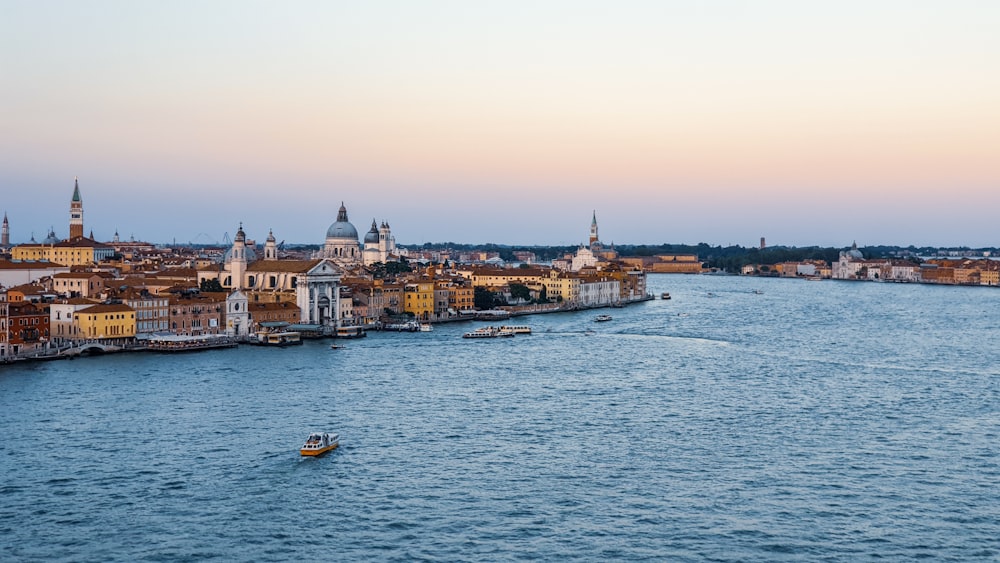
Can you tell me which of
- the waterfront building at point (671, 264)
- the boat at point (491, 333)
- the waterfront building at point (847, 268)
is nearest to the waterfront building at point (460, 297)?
the boat at point (491, 333)

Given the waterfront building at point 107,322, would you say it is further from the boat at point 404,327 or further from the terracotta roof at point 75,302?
the boat at point 404,327

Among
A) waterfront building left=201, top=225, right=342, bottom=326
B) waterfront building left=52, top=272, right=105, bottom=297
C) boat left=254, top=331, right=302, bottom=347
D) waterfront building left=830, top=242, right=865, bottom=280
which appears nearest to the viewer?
boat left=254, top=331, right=302, bottom=347

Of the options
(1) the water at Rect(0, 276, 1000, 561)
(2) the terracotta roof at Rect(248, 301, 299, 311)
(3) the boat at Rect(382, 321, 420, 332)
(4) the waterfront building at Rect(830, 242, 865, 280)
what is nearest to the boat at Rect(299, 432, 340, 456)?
(1) the water at Rect(0, 276, 1000, 561)

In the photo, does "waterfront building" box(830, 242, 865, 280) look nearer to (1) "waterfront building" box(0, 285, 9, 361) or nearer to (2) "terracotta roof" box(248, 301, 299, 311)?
(2) "terracotta roof" box(248, 301, 299, 311)

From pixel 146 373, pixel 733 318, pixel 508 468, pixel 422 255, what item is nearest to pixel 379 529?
pixel 508 468

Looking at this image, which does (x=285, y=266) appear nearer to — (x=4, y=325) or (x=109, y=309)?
(x=109, y=309)

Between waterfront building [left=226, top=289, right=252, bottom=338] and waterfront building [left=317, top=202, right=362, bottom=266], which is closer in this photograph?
waterfront building [left=226, top=289, right=252, bottom=338]

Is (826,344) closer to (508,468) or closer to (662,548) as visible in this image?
(508,468)

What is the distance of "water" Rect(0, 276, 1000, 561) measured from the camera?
6.15 meters

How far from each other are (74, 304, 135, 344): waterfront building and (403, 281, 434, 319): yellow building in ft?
24.1

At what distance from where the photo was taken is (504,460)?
7.89 m

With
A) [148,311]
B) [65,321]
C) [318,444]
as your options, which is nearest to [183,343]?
[148,311]

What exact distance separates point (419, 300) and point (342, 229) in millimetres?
12113

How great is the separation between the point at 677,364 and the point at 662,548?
793 cm
